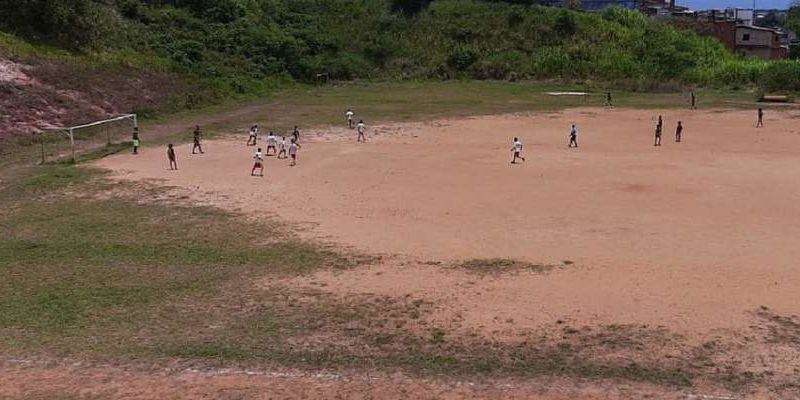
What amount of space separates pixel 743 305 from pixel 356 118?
3035cm

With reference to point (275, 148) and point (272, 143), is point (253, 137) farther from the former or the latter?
point (272, 143)

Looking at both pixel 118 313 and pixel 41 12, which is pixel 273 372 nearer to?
pixel 118 313

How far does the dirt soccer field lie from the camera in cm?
1350

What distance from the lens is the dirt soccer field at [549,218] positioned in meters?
13.5

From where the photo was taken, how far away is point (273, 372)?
11078 millimetres

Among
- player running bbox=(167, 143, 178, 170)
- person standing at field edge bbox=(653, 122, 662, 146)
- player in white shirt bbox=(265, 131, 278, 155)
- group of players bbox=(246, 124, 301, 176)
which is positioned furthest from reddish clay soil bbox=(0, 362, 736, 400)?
person standing at field edge bbox=(653, 122, 662, 146)

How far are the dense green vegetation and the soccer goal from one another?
44.6ft

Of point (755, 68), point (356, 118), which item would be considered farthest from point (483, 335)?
point (755, 68)

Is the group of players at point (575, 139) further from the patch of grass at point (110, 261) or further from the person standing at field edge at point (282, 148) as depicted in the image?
the patch of grass at point (110, 261)

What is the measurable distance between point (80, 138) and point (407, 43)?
3928 cm

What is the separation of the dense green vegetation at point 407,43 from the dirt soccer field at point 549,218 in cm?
2314

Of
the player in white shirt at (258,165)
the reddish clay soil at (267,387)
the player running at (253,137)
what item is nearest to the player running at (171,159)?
the player in white shirt at (258,165)

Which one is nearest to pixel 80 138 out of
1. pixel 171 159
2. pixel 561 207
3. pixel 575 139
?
pixel 171 159

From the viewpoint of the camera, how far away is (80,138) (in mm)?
34688
